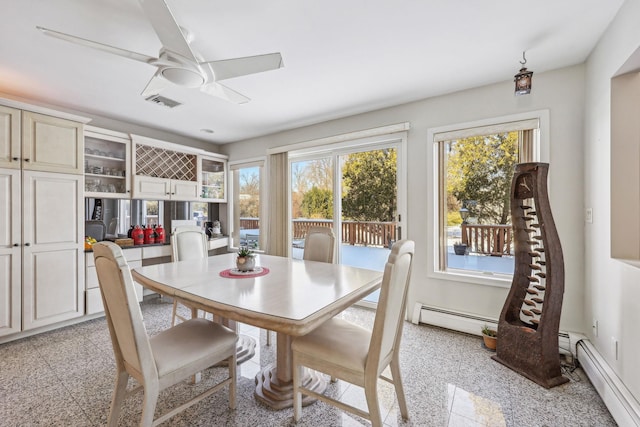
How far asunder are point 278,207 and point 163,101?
2.01 m

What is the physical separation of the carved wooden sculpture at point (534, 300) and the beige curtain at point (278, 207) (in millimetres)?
2853

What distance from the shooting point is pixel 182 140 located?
4.73 metres

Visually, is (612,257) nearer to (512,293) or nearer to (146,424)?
(512,293)

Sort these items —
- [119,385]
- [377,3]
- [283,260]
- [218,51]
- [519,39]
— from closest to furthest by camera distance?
[119,385] < [377,3] < [519,39] < [218,51] < [283,260]

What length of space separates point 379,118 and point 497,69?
4.22 feet

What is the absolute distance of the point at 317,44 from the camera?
2123mm

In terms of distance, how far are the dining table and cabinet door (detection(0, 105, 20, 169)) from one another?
1849 millimetres

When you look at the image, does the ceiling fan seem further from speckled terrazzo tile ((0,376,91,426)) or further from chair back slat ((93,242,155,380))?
speckled terrazzo tile ((0,376,91,426))

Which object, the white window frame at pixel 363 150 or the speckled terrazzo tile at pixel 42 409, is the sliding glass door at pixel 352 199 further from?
the speckled terrazzo tile at pixel 42 409

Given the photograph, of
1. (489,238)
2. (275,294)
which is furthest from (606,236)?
(275,294)

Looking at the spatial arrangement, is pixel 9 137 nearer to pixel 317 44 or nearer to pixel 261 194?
pixel 261 194

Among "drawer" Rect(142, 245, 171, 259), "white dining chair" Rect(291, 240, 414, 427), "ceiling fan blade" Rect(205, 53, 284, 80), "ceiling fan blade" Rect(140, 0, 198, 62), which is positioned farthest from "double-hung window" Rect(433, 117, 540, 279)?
"drawer" Rect(142, 245, 171, 259)

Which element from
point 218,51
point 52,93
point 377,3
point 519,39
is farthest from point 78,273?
point 519,39

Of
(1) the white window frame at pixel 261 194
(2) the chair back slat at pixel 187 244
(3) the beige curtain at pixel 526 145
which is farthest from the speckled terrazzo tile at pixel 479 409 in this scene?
(1) the white window frame at pixel 261 194
